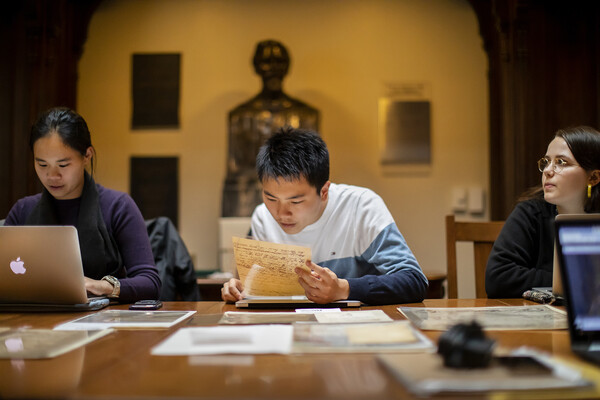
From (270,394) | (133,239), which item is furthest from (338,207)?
(270,394)

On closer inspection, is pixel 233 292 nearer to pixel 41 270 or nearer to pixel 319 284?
pixel 319 284

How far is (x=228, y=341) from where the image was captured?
36.6 inches

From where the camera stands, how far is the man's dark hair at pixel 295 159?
5.40 feet

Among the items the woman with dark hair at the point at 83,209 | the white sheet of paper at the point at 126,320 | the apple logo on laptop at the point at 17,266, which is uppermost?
the woman with dark hair at the point at 83,209

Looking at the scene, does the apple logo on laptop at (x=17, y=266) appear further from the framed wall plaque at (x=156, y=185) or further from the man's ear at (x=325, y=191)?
the framed wall plaque at (x=156, y=185)

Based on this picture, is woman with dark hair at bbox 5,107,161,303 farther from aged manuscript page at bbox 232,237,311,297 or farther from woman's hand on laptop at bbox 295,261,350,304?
woman's hand on laptop at bbox 295,261,350,304

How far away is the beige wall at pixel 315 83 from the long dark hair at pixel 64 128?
2463mm

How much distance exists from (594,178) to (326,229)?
3.17 ft

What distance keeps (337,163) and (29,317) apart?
321 cm

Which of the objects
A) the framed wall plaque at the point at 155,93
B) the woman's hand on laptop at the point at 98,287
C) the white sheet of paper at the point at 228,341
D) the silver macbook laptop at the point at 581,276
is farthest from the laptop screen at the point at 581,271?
the framed wall plaque at the point at 155,93

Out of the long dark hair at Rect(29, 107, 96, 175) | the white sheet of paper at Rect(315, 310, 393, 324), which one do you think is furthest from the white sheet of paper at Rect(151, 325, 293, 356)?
the long dark hair at Rect(29, 107, 96, 175)

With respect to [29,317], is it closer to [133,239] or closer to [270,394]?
[133,239]

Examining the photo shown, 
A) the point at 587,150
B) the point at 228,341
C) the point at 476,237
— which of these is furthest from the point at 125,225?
the point at 587,150

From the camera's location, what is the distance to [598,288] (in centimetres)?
94
